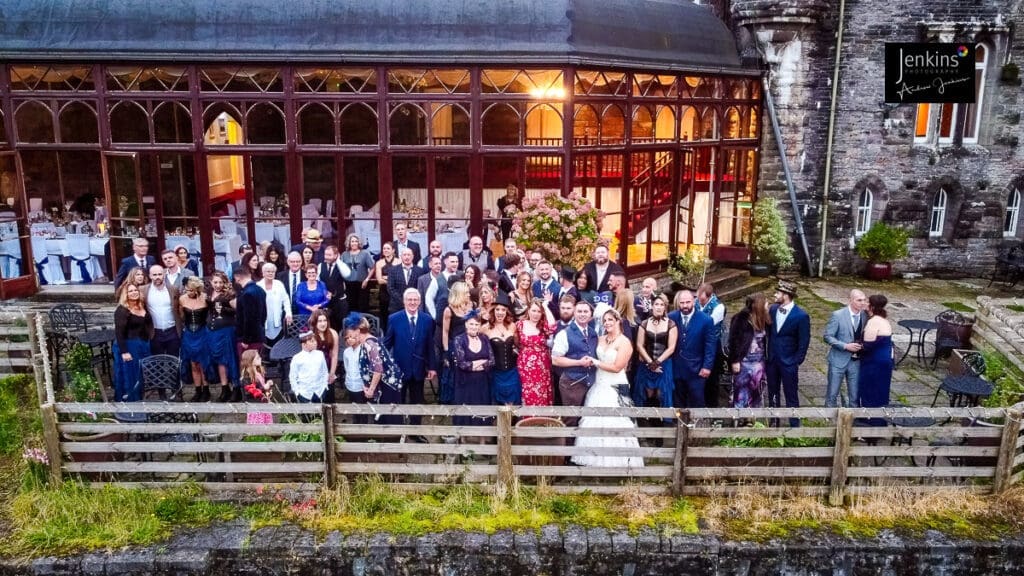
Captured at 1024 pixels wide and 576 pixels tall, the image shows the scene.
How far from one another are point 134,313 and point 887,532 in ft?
25.1

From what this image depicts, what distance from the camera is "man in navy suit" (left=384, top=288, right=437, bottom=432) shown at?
7.98 m

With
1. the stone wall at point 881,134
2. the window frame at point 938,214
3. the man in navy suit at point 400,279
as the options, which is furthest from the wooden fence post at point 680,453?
the window frame at point 938,214

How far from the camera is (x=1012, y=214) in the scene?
632 inches

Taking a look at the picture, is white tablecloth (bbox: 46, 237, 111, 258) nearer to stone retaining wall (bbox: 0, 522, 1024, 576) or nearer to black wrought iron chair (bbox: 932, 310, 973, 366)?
stone retaining wall (bbox: 0, 522, 1024, 576)

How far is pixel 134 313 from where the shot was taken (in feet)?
27.0

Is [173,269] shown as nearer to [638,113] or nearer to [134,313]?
[134,313]

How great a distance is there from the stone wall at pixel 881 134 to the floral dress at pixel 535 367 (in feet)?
32.1

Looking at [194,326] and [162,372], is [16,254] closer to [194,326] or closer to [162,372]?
[194,326]

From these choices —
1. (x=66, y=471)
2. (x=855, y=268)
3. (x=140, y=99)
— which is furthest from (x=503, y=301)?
(x=855, y=268)

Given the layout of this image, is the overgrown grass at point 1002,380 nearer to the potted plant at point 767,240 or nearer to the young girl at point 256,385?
the potted plant at point 767,240

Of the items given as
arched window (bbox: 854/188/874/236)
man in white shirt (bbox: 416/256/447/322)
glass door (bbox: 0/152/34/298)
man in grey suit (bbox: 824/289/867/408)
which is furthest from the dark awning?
arched window (bbox: 854/188/874/236)

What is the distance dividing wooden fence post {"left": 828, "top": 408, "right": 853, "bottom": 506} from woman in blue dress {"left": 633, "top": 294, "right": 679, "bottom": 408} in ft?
5.79

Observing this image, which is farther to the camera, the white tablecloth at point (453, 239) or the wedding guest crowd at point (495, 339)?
the white tablecloth at point (453, 239)

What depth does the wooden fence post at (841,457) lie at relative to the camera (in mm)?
6590
